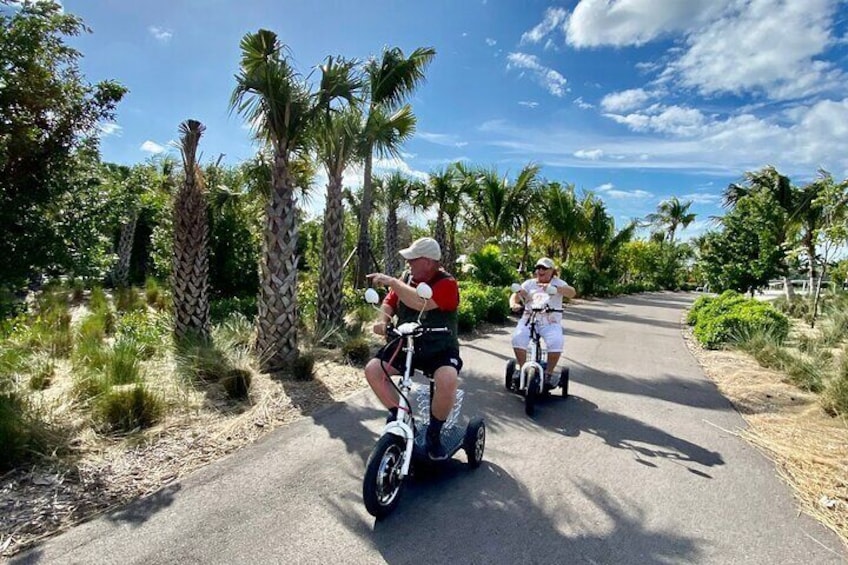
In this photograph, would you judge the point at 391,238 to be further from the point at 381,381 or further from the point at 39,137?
the point at 381,381

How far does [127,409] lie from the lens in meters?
4.21

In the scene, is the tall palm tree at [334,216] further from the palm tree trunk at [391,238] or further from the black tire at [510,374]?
the palm tree trunk at [391,238]

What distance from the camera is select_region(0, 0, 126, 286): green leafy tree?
4.23m

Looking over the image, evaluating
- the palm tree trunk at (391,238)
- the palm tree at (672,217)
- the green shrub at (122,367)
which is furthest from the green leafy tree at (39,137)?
the palm tree at (672,217)

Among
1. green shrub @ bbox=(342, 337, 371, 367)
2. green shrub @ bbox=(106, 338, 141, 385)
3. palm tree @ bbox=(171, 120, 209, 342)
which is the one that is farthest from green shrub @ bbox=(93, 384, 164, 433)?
palm tree @ bbox=(171, 120, 209, 342)

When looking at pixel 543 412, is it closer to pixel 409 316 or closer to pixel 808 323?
pixel 409 316

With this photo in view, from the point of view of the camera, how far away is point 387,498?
2.96 metres

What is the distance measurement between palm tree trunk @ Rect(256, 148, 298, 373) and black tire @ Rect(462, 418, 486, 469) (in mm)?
3700

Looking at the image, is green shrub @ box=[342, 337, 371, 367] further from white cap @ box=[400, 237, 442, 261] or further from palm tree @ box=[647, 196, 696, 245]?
palm tree @ box=[647, 196, 696, 245]

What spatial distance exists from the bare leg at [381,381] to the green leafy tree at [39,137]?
12.2ft

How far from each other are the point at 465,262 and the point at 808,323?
39.8ft

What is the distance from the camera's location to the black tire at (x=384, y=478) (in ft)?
9.14

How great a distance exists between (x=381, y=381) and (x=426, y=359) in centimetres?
39

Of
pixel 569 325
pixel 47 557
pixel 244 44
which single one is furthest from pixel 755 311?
pixel 47 557
